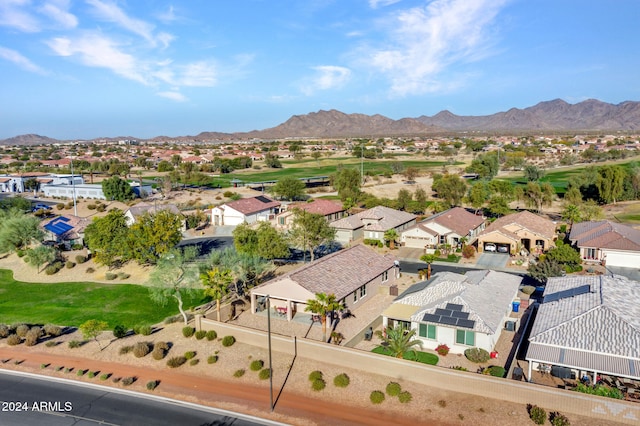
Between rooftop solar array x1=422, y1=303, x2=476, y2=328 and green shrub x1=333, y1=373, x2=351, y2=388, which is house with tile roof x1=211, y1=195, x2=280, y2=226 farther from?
green shrub x1=333, y1=373, x2=351, y2=388

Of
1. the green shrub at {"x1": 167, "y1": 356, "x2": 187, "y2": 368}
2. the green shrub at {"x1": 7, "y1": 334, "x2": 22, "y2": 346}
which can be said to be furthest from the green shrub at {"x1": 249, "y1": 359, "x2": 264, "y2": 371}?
the green shrub at {"x1": 7, "y1": 334, "x2": 22, "y2": 346}

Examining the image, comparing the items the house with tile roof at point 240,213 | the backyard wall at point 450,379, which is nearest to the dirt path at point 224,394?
the backyard wall at point 450,379

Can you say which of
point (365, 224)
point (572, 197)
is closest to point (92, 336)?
point (365, 224)

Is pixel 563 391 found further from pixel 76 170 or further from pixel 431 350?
pixel 76 170

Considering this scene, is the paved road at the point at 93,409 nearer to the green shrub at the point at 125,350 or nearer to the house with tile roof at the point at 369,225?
the green shrub at the point at 125,350

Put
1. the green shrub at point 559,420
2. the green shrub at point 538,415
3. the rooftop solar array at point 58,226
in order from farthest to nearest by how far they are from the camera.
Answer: the rooftop solar array at point 58,226 < the green shrub at point 538,415 < the green shrub at point 559,420

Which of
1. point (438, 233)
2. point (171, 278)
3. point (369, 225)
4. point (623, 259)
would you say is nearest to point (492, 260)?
point (438, 233)

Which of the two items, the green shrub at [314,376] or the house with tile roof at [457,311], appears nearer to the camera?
the green shrub at [314,376]

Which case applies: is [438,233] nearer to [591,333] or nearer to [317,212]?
[317,212]
